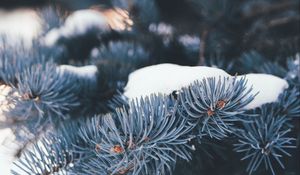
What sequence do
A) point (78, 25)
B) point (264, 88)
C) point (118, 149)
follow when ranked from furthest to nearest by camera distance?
1. point (78, 25)
2. point (264, 88)
3. point (118, 149)

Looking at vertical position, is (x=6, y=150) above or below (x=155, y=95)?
below

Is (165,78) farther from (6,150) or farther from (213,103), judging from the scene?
(6,150)

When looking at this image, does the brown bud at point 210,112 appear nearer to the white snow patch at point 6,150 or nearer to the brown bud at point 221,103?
the brown bud at point 221,103

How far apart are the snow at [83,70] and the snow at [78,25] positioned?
6.8 inches

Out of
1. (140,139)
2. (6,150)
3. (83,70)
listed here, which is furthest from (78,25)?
(140,139)

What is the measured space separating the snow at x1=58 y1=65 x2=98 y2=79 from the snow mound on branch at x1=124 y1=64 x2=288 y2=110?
0.08 metres

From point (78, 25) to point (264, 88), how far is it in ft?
1.43

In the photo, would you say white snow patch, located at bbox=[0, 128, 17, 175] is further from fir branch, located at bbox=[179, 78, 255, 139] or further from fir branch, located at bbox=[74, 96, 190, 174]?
fir branch, located at bbox=[179, 78, 255, 139]

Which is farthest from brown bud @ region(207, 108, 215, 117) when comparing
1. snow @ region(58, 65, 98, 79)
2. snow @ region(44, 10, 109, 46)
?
snow @ region(44, 10, 109, 46)

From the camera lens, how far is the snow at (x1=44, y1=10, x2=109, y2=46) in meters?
0.86

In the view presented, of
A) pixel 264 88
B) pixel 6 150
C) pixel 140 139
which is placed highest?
pixel 264 88

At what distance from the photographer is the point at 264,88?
593mm

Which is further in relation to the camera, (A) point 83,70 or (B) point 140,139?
(A) point 83,70

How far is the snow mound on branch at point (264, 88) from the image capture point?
0.59 m
